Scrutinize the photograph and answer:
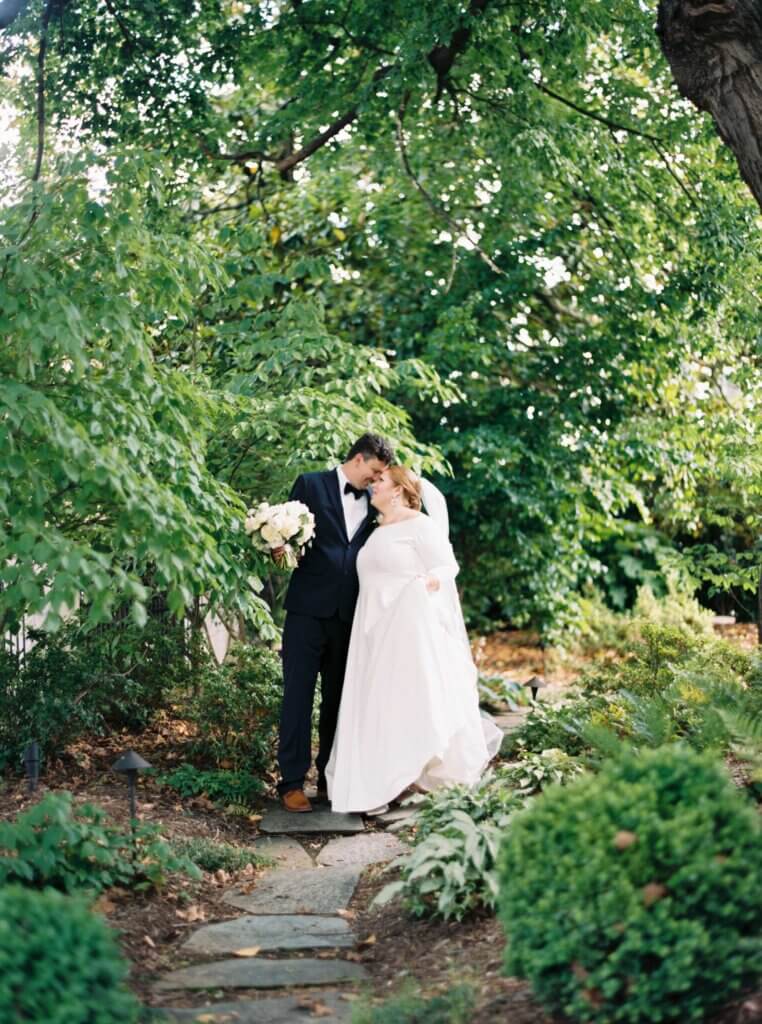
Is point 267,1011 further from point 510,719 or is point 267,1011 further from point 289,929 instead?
point 510,719

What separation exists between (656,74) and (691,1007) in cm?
907

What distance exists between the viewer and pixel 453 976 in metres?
4.28

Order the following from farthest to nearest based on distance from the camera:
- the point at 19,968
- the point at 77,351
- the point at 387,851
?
the point at 387,851 < the point at 77,351 < the point at 19,968

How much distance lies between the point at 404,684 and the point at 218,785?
1331 millimetres

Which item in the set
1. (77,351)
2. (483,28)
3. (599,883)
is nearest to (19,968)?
(599,883)

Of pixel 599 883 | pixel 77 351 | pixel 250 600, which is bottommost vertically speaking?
pixel 599 883

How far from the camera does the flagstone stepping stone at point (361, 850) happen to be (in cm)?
633

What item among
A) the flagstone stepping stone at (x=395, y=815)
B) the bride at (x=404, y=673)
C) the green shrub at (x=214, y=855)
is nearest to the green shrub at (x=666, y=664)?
the bride at (x=404, y=673)

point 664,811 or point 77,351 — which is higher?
point 77,351

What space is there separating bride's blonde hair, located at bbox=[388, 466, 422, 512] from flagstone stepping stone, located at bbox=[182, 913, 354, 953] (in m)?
2.98

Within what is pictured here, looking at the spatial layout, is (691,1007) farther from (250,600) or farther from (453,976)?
(250,600)

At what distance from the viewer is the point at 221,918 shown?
5281mm

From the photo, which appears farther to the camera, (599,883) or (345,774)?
(345,774)

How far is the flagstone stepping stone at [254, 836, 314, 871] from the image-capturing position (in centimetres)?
631
